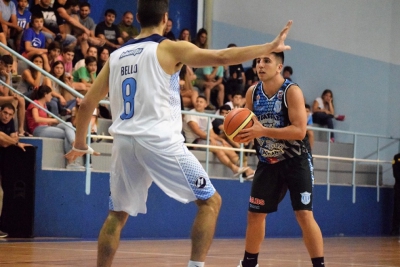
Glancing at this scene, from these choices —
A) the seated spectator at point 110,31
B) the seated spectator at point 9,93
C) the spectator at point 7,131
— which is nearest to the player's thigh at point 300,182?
the spectator at point 7,131

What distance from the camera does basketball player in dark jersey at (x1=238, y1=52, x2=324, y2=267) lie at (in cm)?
643

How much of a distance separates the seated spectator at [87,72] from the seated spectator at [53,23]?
75cm

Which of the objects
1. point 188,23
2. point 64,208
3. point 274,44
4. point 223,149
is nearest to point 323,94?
point 188,23

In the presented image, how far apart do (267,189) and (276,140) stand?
16.6 inches

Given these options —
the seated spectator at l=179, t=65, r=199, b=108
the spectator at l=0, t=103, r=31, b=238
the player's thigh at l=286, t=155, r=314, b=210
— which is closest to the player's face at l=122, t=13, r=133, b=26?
the seated spectator at l=179, t=65, r=199, b=108

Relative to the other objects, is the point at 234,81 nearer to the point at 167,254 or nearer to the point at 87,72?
the point at 87,72

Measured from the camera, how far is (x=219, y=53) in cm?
503

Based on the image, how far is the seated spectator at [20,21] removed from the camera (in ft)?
43.9

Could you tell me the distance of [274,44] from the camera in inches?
196

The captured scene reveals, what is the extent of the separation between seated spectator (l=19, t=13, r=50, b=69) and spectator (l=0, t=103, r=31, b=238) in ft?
7.81

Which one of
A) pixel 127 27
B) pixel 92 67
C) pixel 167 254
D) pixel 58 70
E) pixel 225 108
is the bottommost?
pixel 167 254

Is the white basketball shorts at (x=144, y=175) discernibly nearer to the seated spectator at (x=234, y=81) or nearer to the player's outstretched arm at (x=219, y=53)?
the player's outstretched arm at (x=219, y=53)

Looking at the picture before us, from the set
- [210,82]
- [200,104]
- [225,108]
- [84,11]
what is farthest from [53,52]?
[210,82]

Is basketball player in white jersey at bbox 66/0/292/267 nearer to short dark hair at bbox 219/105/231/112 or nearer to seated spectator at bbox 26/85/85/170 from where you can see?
seated spectator at bbox 26/85/85/170
